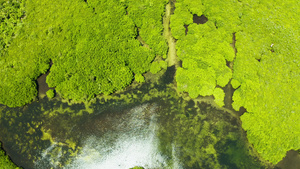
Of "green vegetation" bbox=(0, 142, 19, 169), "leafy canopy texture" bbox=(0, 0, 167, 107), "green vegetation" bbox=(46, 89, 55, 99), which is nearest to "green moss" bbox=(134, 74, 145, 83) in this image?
"leafy canopy texture" bbox=(0, 0, 167, 107)

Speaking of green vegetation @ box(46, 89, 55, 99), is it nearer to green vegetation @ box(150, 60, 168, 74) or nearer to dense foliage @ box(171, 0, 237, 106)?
green vegetation @ box(150, 60, 168, 74)

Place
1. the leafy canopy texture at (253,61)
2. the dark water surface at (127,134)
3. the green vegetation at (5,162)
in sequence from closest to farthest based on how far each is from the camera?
the green vegetation at (5,162)
the dark water surface at (127,134)
the leafy canopy texture at (253,61)

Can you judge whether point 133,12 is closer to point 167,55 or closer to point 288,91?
point 167,55

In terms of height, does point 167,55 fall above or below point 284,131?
above

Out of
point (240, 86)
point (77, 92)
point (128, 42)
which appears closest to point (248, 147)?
point (240, 86)

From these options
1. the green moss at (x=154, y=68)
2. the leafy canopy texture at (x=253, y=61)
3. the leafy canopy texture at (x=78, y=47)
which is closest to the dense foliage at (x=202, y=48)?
the leafy canopy texture at (x=253, y=61)

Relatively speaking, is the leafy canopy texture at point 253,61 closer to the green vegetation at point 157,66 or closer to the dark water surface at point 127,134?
the green vegetation at point 157,66

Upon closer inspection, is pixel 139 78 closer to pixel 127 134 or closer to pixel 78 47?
pixel 127 134
